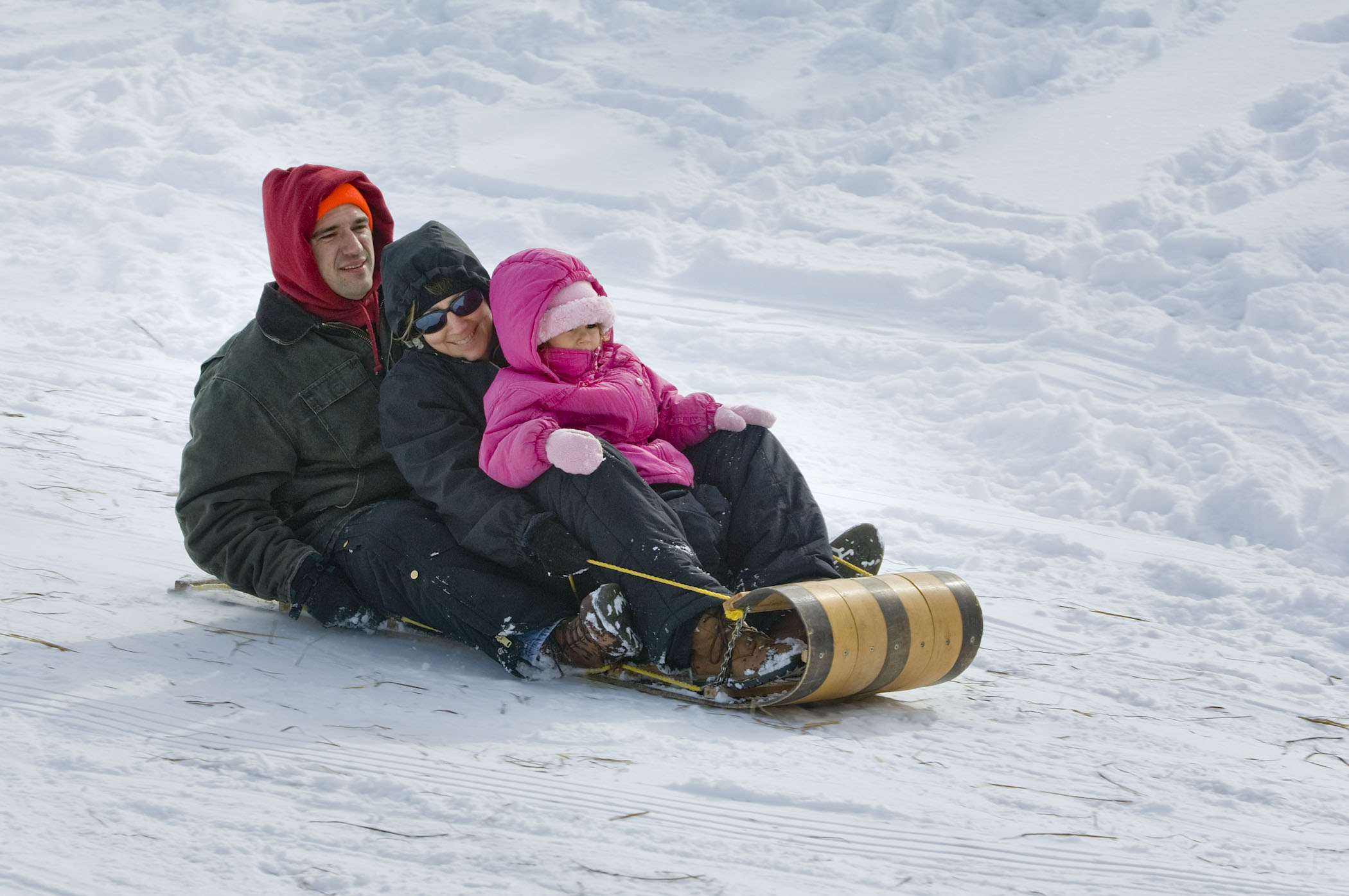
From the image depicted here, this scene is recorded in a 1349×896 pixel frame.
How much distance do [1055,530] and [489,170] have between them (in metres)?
4.90

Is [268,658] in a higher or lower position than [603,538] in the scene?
lower

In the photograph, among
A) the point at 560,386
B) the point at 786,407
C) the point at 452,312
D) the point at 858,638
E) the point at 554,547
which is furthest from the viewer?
the point at 786,407

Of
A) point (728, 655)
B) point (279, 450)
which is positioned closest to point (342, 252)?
point (279, 450)

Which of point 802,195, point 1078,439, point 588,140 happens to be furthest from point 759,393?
point 588,140

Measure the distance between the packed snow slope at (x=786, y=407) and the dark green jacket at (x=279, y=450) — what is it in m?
0.20

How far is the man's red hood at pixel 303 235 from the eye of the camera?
284cm

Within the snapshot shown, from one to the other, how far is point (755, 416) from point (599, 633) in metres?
0.73

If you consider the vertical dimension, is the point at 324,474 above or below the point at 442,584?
above

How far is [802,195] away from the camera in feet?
23.9

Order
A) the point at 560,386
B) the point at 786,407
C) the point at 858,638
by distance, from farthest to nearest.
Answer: the point at 786,407, the point at 560,386, the point at 858,638

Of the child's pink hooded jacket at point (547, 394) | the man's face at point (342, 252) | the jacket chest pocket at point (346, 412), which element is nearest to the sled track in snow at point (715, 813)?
the child's pink hooded jacket at point (547, 394)

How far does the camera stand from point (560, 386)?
8.84 feet

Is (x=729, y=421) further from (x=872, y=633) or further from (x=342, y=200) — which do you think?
(x=342, y=200)

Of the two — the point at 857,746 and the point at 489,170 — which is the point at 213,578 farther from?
the point at 489,170
